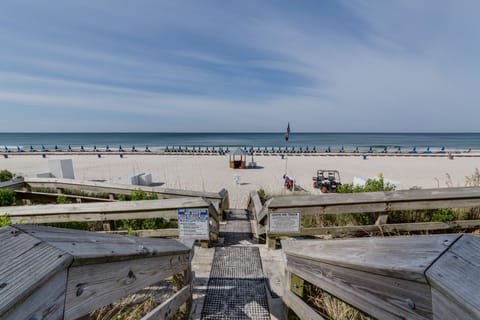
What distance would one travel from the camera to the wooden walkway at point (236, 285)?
2375 mm

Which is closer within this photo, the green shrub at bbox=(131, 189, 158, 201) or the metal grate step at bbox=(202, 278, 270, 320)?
the metal grate step at bbox=(202, 278, 270, 320)

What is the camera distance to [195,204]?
3.36 meters

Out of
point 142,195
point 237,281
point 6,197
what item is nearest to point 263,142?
point 142,195

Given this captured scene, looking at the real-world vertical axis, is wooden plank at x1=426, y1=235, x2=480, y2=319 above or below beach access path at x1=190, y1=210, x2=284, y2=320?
above

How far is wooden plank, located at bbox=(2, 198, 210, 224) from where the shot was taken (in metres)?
3.21

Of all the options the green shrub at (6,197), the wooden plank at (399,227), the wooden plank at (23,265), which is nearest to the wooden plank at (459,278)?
the wooden plank at (23,265)

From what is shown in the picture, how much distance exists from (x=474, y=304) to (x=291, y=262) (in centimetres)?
127

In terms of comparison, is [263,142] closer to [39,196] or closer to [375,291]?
[39,196]

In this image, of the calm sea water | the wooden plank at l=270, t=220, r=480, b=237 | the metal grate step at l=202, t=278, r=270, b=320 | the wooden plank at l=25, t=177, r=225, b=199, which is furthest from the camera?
the calm sea water

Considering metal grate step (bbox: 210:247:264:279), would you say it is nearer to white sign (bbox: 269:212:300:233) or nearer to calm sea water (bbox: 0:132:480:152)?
white sign (bbox: 269:212:300:233)

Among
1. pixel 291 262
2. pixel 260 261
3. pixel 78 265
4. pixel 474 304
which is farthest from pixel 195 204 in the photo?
pixel 474 304

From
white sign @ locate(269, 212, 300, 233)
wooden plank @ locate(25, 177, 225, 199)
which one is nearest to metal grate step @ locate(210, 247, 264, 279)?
white sign @ locate(269, 212, 300, 233)

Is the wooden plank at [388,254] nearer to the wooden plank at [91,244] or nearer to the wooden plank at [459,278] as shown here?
the wooden plank at [459,278]

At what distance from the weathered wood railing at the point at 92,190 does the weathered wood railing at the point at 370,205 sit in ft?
5.19
